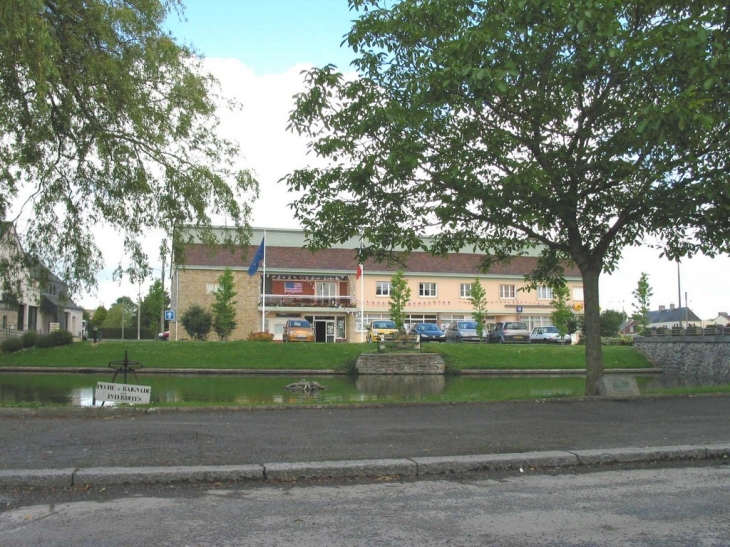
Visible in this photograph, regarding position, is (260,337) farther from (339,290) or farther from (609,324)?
(609,324)

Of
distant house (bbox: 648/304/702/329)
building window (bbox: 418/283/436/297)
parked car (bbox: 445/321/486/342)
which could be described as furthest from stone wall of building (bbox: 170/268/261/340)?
distant house (bbox: 648/304/702/329)

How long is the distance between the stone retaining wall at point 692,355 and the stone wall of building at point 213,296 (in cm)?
3078

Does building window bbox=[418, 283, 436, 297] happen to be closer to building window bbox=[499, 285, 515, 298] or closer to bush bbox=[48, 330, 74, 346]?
building window bbox=[499, 285, 515, 298]

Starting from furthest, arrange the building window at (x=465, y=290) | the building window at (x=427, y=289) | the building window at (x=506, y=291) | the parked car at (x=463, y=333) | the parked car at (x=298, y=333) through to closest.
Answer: the building window at (x=506, y=291) → the building window at (x=465, y=290) → the building window at (x=427, y=289) → the parked car at (x=463, y=333) → the parked car at (x=298, y=333)

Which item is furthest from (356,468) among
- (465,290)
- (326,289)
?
(465,290)

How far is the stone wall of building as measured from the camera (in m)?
54.2

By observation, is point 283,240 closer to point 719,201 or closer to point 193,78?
point 193,78

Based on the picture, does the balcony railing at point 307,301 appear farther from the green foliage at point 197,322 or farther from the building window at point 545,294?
the building window at point 545,294

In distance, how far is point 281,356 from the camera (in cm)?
3528

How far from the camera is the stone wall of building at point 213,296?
54219 millimetres

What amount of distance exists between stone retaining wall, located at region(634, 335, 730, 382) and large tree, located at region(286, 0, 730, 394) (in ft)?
70.7

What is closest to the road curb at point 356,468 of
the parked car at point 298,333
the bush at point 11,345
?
the bush at point 11,345

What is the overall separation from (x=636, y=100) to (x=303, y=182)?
20.3ft

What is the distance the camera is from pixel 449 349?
123 feet
